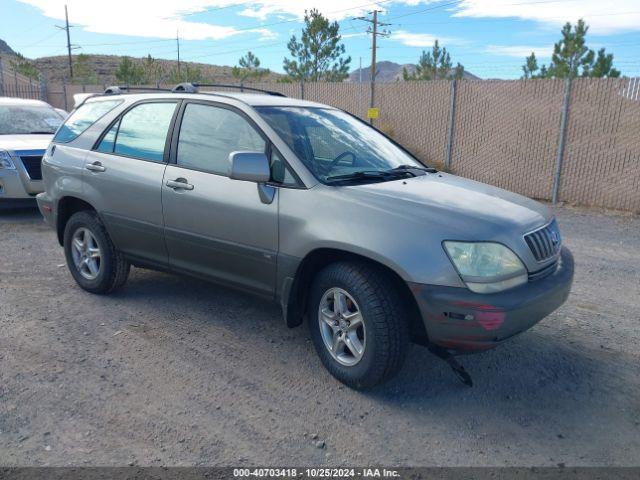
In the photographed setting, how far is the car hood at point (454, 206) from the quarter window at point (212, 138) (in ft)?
3.03

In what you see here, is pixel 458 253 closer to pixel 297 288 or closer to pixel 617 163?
pixel 297 288

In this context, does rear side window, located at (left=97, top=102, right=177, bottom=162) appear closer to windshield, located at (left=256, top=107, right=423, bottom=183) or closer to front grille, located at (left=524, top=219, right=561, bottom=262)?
windshield, located at (left=256, top=107, right=423, bottom=183)

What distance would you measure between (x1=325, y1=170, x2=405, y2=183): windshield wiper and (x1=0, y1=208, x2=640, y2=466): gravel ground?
127 cm

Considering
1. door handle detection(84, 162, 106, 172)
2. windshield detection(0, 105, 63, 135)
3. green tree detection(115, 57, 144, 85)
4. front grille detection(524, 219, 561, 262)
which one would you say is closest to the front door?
door handle detection(84, 162, 106, 172)

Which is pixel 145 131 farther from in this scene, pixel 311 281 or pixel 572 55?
pixel 572 55

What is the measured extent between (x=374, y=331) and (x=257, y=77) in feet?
135

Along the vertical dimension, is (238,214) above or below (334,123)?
below

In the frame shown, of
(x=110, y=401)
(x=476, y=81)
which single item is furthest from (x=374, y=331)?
(x=476, y=81)

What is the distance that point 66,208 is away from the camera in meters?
5.14

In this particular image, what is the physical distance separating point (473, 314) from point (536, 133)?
28.9ft

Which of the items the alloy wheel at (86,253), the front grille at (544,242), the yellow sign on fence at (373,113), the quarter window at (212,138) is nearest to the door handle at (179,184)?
the quarter window at (212,138)

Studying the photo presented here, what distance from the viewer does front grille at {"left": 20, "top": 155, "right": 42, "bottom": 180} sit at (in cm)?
795

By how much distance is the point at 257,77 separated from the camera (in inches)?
1645

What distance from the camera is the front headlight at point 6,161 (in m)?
7.88
